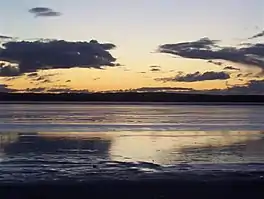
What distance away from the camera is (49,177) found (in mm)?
12977

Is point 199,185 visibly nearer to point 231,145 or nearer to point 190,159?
point 190,159

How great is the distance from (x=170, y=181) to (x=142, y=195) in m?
1.67

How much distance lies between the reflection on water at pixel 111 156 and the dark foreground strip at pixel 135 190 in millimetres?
1319

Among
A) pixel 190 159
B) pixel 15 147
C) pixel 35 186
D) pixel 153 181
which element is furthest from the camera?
pixel 15 147

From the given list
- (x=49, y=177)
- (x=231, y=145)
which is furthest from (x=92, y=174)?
(x=231, y=145)

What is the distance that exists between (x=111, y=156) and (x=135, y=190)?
667cm

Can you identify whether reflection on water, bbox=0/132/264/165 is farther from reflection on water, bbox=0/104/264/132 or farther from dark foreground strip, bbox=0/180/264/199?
reflection on water, bbox=0/104/264/132

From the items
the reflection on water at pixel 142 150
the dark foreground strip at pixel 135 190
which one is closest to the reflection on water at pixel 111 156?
the reflection on water at pixel 142 150

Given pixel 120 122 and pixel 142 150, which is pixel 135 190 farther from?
pixel 120 122

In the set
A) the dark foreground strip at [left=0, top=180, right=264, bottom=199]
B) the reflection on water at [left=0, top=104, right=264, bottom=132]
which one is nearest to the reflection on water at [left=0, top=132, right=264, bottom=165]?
the dark foreground strip at [left=0, top=180, right=264, bottom=199]

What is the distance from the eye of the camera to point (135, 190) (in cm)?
1146

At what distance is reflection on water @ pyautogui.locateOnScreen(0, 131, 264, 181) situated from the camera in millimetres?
14328

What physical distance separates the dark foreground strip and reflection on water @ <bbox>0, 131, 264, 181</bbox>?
1319mm

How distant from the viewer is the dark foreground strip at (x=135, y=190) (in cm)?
1093
